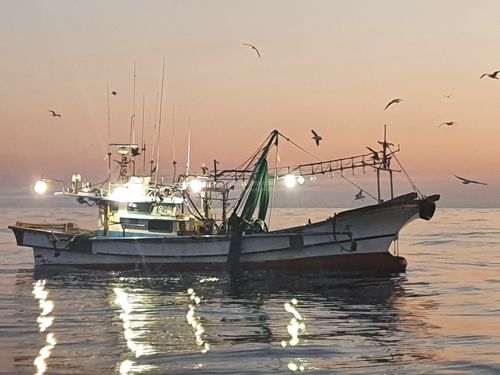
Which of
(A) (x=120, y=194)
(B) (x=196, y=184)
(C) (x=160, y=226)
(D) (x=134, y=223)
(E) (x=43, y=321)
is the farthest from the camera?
(B) (x=196, y=184)

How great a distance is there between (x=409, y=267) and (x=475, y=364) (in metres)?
24.1

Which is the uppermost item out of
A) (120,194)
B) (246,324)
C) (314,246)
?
(120,194)

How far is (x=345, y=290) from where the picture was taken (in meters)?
25.3

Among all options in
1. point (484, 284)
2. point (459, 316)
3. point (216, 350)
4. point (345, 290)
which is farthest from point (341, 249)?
Answer: point (216, 350)

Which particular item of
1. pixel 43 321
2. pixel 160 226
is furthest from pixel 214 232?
pixel 43 321

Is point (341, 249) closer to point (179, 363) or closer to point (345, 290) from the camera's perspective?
point (345, 290)

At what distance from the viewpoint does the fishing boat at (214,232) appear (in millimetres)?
28062

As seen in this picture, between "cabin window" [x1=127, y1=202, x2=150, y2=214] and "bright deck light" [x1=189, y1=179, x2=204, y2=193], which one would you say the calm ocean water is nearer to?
"cabin window" [x1=127, y1=202, x2=150, y2=214]

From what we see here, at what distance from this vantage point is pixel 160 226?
1252 inches

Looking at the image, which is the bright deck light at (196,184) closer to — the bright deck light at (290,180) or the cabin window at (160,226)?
the cabin window at (160,226)

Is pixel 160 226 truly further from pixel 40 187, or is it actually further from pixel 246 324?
pixel 246 324

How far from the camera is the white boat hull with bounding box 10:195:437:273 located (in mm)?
27891

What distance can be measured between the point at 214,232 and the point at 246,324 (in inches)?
534

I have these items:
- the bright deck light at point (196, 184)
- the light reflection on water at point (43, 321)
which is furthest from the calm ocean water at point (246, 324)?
the bright deck light at point (196, 184)
